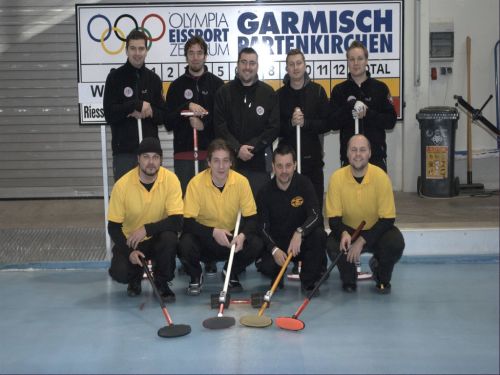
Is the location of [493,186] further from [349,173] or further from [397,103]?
[349,173]

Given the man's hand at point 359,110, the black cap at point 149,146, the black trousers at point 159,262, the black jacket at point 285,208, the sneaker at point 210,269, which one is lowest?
the sneaker at point 210,269

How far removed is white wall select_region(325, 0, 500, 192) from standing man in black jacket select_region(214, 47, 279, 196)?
3330mm

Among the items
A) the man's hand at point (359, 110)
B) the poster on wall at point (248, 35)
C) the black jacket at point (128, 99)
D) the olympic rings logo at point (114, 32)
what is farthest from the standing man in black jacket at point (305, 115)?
the olympic rings logo at point (114, 32)

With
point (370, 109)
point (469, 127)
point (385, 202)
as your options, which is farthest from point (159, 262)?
point (469, 127)

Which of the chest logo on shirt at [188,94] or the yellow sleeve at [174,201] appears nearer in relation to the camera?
the yellow sleeve at [174,201]

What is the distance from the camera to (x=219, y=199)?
4.95 meters

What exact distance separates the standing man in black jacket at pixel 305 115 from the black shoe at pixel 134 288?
1432mm

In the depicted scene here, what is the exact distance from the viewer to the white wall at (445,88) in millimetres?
8422

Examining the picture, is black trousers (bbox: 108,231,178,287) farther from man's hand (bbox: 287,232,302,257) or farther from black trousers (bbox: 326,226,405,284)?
black trousers (bbox: 326,226,405,284)

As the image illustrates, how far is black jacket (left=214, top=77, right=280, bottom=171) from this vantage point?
5312 mm

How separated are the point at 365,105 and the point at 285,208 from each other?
105cm

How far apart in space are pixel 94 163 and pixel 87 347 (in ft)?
16.2

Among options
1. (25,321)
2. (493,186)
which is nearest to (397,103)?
(493,186)

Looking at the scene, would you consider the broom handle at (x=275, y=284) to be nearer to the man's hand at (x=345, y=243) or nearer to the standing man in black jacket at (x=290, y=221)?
the standing man in black jacket at (x=290, y=221)
